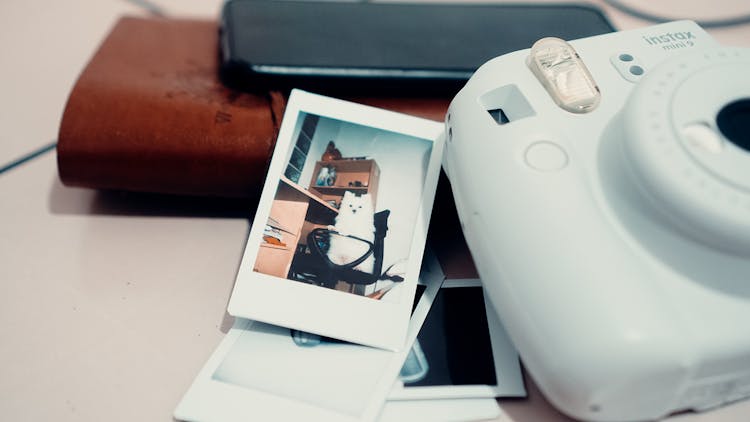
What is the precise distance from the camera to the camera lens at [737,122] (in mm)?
357

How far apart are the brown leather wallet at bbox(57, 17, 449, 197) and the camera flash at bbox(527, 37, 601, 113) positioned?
0.39 feet

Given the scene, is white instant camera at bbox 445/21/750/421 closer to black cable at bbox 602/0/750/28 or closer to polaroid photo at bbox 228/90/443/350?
polaroid photo at bbox 228/90/443/350

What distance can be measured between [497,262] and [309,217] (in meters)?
0.16

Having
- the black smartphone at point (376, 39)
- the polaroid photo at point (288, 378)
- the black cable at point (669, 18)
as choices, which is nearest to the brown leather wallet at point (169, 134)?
the black smartphone at point (376, 39)

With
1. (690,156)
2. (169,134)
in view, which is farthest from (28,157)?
(690,156)

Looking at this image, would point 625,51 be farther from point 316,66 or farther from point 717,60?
point 316,66

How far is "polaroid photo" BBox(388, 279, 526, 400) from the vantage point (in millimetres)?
423

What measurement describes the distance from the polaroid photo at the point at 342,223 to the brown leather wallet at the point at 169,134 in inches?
1.0

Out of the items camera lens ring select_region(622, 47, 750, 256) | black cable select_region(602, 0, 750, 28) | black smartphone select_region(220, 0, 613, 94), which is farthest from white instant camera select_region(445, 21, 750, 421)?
black cable select_region(602, 0, 750, 28)

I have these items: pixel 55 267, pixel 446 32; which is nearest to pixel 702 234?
pixel 446 32

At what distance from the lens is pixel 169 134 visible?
1.64 feet

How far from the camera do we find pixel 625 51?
1.46 ft

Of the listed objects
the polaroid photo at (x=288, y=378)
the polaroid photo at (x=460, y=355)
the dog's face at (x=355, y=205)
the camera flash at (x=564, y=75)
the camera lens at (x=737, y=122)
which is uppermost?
the camera flash at (x=564, y=75)

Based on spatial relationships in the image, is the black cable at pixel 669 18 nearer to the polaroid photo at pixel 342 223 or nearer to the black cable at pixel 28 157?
the polaroid photo at pixel 342 223
